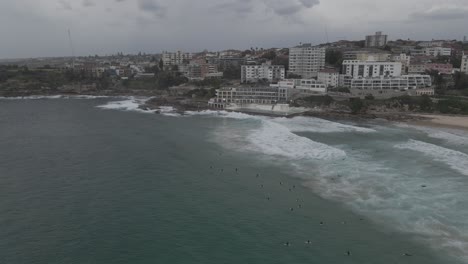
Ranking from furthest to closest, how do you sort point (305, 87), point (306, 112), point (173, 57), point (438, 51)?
point (173, 57) → point (438, 51) → point (305, 87) → point (306, 112)

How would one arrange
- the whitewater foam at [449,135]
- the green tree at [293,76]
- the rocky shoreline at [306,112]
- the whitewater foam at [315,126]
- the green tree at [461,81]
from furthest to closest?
the green tree at [293,76]
the green tree at [461,81]
the rocky shoreline at [306,112]
the whitewater foam at [315,126]
the whitewater foam at [449,135]

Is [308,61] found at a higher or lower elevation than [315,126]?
higher

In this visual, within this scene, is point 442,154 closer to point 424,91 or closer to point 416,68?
point 424,91

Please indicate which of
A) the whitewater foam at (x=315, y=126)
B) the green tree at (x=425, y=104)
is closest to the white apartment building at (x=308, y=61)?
the green tree at (x=425, y=104)

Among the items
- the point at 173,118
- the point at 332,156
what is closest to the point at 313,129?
the point at 332,156

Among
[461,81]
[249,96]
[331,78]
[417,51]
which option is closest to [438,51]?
[417,51]

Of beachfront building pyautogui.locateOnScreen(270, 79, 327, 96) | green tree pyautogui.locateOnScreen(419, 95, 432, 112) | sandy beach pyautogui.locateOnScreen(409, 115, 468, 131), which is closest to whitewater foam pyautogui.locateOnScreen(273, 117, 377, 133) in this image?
sandy beach pyautogui.locateOnScreen(409, 115, 468, 131)

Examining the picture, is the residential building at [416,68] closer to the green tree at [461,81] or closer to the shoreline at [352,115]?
the green tree at [461,81]
